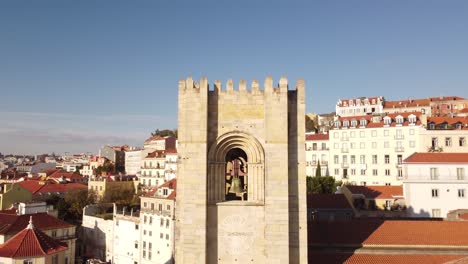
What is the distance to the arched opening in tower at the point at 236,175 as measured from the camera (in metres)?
19.6

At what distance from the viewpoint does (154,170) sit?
89.1 meters

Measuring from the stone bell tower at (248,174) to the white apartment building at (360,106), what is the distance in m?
97.3

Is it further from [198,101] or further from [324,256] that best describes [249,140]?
[324,256]

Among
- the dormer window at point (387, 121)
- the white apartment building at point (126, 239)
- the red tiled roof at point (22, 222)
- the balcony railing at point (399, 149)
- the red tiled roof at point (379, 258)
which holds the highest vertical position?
the dormer window at point (387, 121)

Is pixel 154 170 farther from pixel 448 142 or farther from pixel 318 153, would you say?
pixel 448 142

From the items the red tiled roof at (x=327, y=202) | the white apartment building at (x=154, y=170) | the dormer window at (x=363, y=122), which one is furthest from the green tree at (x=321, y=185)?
the white apartment building at (x=154, y=170)

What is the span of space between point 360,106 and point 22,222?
9062 centimetres

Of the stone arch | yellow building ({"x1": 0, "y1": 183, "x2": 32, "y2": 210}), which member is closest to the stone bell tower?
the stone arch

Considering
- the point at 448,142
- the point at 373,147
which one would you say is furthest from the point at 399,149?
the point at 448,142

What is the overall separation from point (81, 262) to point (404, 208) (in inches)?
1814

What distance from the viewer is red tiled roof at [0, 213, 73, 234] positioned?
48844mm

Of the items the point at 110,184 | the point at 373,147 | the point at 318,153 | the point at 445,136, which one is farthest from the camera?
the point at 110,184

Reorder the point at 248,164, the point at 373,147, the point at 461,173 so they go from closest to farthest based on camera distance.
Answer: the point at 248,164, the point at 461,173, the point at 373,147

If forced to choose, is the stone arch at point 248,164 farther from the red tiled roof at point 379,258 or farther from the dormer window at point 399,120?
the dormer window at point 399,120
